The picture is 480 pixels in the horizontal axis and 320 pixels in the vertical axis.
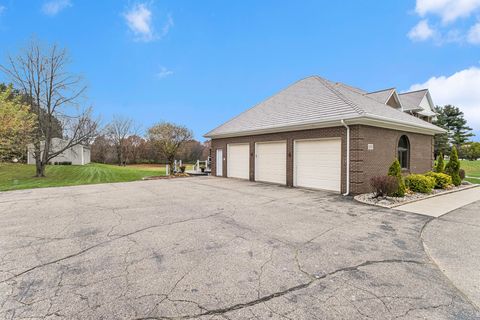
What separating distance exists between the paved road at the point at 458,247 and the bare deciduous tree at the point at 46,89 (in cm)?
2061

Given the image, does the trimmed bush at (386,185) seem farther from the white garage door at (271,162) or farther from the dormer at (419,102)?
the dormer at (419,102)

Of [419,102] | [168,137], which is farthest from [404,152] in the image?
[168,137]

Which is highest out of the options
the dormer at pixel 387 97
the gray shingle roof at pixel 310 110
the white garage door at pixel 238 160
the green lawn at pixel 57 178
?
the dormer at pixel 387 97

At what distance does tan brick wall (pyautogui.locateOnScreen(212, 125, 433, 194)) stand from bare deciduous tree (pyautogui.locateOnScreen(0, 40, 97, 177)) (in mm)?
14848

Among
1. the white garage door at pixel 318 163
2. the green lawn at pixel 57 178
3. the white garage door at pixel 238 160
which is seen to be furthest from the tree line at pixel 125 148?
the white garage door at pixel 318 163

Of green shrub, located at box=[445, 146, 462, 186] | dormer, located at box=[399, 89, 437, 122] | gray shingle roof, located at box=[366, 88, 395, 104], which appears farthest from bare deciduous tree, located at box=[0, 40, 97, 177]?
dormer, located at box=[399, 89, 437, 122]

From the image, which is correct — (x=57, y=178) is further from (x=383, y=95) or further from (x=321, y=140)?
(x=383, y=95)

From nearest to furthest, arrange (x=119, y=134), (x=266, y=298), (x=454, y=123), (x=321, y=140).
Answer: (x=266, y=298) < (x=321, y=140) < (x=454, y=123) < (x=119, y=134)

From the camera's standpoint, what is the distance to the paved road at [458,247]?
3035 mm

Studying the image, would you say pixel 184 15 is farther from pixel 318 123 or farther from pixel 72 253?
pixel 72 253

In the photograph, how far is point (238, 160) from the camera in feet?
48.6

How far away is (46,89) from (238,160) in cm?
1483

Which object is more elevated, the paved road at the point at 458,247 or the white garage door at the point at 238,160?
the white garage door at the point at 238,160

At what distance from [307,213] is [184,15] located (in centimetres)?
1306
